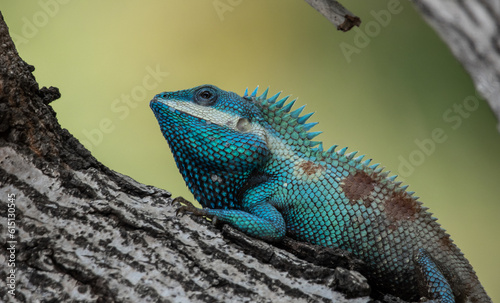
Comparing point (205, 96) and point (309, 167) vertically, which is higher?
point (205, 96)


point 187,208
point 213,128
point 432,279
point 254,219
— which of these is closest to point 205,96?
point 213,128

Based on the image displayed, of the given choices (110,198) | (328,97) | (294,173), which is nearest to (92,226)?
(110,198)

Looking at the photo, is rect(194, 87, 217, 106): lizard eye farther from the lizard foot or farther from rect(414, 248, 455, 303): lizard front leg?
rect(414, 248, 455, 303): lizard front leg

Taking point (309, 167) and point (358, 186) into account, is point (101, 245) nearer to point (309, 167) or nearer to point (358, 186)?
point (309, 167)

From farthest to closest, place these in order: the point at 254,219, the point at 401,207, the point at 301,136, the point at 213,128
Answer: the point at 301,136 → the point at 213,128 → the point at 401,207 → the point at 254,219

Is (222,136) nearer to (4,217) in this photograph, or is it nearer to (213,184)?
(213,184)

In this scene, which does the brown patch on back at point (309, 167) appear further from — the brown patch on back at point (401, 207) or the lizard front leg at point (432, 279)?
the lizard front leg at point (432, 279)

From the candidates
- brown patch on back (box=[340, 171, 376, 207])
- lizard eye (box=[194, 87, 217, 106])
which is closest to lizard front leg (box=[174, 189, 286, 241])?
brown patch on back (box=[340, 171, 376, 207])
